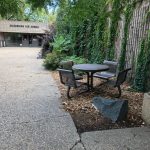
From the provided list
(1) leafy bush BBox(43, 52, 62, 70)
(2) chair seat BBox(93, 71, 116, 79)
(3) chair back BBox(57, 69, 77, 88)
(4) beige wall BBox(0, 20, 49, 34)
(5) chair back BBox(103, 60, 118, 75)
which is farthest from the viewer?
(4) beige wall BBox(0, 20, 49, 34)

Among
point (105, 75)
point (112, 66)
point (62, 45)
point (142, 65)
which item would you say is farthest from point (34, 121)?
point (62, 45)

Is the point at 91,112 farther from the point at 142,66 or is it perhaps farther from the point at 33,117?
the point at 142,66

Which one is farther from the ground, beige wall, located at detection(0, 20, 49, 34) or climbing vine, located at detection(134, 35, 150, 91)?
beige wall, located at detection(0, 20, 49, 34)

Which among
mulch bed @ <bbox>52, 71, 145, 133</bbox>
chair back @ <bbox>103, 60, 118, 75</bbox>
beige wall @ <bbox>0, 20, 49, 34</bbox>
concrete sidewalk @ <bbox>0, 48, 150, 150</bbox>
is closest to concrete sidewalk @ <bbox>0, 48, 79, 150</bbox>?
concrete sidewalk @ <bbox>0, 48, 150, 150</bbox>

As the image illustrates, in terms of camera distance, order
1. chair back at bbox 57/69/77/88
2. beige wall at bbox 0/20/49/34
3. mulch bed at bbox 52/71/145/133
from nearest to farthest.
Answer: mulch bed at bbox 52/71/145/133 → chair back at bbox 57/69/77/88 → beige wall at bbox 0/20/49/34

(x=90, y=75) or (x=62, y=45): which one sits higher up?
(x=62, y=45)

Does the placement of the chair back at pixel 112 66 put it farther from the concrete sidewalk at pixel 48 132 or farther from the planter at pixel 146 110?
the planter at pixel 146 110

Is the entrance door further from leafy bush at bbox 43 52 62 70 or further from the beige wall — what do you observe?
leafy bush at bbox 43 52 62 70

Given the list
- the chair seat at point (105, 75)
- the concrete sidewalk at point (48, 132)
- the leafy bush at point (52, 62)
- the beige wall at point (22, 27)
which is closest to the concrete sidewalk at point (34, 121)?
the concrete sidewalk at point (48, 132)

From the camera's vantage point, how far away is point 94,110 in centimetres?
536

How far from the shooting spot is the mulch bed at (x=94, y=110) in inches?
179

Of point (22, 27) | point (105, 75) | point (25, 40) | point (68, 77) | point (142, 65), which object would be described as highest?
point (22, 27)

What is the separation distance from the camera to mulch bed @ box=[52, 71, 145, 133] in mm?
4555

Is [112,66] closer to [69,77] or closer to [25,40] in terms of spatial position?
[69,77]
